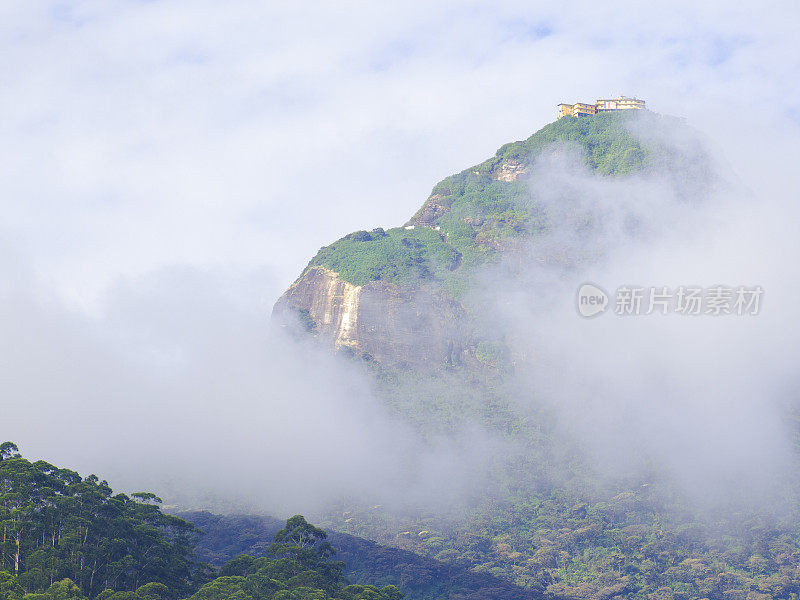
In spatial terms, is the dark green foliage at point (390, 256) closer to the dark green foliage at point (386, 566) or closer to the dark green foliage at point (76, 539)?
the dark green foliage at point (386, 566)

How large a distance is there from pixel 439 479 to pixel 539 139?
8204 cm

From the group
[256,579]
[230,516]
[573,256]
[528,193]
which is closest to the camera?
[256,579]

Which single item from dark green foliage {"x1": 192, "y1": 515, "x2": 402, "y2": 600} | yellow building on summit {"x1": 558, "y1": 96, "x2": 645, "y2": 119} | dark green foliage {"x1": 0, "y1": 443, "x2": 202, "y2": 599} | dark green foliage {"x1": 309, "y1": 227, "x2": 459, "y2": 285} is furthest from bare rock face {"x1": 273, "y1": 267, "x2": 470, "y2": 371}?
dark green foliage {"x1": 0, "y1": 443, "x2": 202, "y2": 599}

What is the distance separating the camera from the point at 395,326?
6437 inches

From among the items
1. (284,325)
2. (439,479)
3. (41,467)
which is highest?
(284,325)

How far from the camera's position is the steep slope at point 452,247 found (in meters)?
164

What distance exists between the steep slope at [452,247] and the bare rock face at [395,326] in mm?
165

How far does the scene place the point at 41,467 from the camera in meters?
56.8

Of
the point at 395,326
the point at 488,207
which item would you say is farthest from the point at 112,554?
the point at 488,207

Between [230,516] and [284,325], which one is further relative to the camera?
[284,325]

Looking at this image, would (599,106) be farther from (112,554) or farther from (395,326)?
(112,554)

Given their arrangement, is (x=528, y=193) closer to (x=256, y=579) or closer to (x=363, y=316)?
(x=363, y=316)

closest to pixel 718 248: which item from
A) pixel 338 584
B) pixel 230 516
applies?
pixel 230 516

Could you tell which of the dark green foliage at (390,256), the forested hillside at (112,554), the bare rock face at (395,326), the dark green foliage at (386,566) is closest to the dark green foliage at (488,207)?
the dark green foliage at (390,256)
